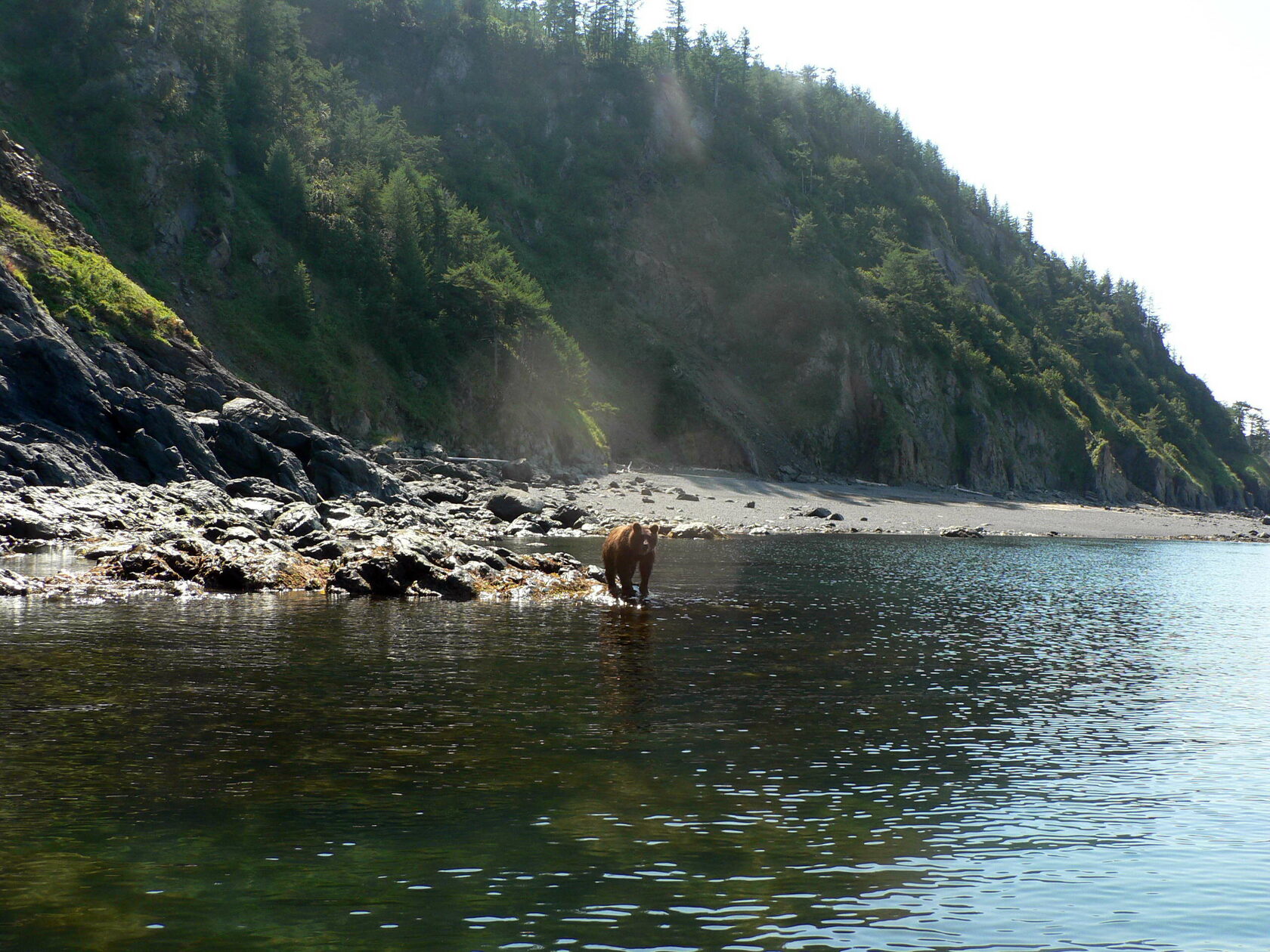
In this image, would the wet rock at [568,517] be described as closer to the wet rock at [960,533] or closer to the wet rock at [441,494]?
the wet rock at [441,494]

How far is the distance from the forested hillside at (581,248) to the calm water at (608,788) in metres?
47.7

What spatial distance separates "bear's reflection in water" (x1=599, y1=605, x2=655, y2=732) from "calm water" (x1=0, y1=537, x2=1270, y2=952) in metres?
0.10

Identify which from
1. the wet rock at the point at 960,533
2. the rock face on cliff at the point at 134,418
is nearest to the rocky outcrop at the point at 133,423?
the rock face on cliff at the point at 134,418

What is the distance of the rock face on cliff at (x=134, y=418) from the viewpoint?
31.6m

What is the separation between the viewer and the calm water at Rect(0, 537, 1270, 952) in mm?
6664

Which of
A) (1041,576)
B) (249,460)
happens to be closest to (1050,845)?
(1041,576)

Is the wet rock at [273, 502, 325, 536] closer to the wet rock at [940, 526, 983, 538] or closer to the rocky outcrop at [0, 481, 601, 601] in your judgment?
the rocky outcrop at [0, 481, 601, 601]

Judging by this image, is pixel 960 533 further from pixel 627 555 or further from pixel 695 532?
pixel 627 555

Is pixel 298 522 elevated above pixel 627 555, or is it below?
above

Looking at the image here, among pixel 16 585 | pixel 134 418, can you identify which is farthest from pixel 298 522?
pixel 134 418

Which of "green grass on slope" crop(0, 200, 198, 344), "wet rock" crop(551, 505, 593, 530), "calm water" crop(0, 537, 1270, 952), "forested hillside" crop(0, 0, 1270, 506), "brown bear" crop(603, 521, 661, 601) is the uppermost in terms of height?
"forested hillside" crop(0, 0, 1270, 506)

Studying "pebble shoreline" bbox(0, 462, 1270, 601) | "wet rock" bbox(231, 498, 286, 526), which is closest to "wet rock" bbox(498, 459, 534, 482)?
"pebble shoreline" bbox(0, 462, 1270, 601)

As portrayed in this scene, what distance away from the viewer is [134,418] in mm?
34594

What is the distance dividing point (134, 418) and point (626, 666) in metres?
26.3
